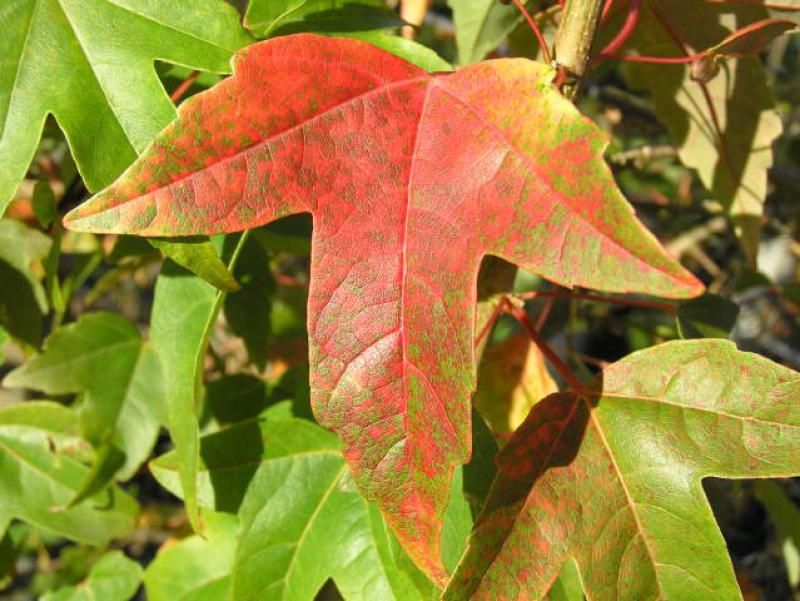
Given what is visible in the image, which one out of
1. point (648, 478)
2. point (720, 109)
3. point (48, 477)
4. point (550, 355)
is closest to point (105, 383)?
point (48, 477)

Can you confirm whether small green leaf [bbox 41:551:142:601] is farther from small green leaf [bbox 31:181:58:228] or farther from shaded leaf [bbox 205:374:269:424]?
small green leaf [bbox 31:181:58:228]

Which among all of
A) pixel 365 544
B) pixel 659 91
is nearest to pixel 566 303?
pixel 659 91

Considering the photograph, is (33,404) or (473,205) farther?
A: (33,404)

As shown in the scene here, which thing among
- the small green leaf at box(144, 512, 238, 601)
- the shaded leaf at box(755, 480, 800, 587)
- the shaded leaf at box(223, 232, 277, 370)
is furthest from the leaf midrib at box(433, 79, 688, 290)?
the shaded leaf at box(755, 480, 800, 587)

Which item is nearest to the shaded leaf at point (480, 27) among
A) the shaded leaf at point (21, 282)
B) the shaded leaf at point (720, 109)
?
the shaded leaf at point (720, 109)

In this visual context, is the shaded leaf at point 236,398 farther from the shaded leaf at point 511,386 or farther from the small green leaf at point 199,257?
the small green leaf at point 199,257

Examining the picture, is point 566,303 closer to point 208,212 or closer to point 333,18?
Result: point 333,18
